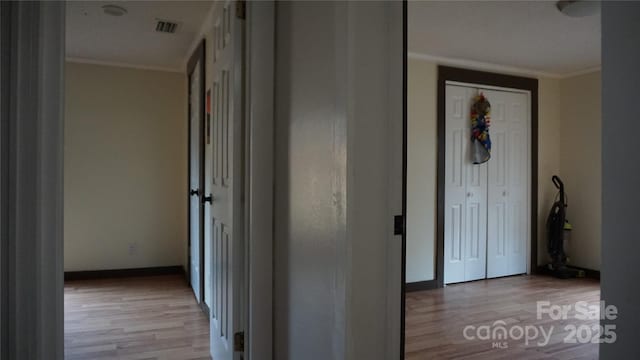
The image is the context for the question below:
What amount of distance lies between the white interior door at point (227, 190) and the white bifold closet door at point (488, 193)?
2636 mm

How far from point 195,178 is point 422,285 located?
2423 mm

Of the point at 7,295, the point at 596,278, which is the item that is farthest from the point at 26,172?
the point at 596,278

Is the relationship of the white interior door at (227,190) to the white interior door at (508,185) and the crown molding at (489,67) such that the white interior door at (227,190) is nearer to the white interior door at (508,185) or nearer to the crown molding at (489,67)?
the crown molding at (489,67)

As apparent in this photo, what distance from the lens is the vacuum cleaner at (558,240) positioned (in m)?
4.61

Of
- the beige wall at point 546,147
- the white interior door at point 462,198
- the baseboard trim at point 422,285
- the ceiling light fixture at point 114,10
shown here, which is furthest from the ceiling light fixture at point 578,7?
the ceiling light fixture at point 114,10

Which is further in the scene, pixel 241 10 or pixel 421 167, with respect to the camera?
pixel 421 167

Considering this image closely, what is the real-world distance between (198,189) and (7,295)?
2658mm

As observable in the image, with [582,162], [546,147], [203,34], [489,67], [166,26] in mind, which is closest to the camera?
[166,26]

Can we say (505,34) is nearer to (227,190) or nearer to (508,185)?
(508,185)

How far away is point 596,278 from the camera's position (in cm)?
456

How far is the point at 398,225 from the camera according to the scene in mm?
1328

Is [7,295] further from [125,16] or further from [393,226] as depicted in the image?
[125,16]

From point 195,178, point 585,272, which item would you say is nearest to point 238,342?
point 195,178

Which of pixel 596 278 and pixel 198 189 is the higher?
pixel 198 189
